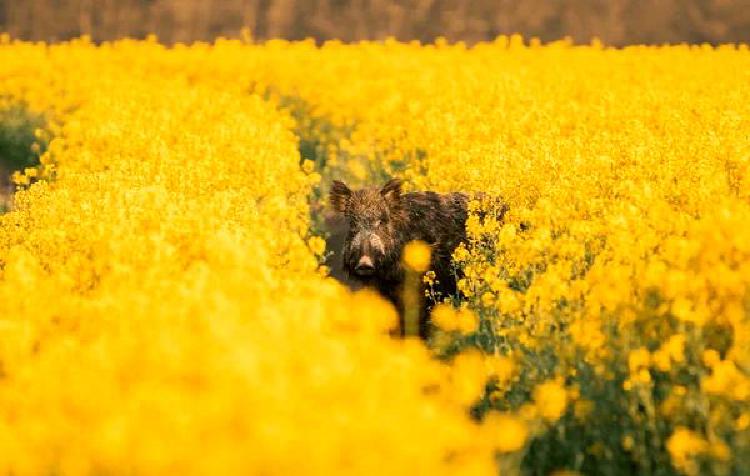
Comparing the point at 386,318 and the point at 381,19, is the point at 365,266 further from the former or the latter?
the point at 381,19

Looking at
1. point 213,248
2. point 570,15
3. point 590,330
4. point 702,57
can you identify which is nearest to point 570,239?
point 590,330

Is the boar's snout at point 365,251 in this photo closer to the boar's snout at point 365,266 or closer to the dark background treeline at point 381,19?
the boar's snout at point 365,266

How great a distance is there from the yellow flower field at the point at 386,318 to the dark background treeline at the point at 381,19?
75.4 ft

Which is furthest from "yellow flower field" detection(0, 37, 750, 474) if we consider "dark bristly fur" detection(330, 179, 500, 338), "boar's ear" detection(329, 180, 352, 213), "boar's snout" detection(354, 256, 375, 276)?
"boar's ear" detection(329, 180, 352, 213)

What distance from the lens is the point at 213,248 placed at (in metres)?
5.26

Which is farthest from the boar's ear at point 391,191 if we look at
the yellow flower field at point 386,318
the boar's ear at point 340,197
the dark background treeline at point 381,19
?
the dark background treeline at point 381,19

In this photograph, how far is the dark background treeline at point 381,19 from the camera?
34.8m

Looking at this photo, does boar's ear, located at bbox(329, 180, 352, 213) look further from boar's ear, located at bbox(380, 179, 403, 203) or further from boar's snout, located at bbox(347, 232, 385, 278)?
boar's snout, located at bbox(347, 232, 385, 278)

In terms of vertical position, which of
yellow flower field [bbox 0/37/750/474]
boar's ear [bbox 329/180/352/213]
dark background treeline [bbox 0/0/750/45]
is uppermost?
dark background treeline [bbox 0/0/750/45]

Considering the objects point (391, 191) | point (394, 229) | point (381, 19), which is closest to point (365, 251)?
point (394, 229)

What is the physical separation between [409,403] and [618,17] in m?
33.8

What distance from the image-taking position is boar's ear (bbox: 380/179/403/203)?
835 centimetres

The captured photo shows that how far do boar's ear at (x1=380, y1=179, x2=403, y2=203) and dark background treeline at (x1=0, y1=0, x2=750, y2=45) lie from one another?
27.9 metres

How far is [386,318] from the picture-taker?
16.6 ft
